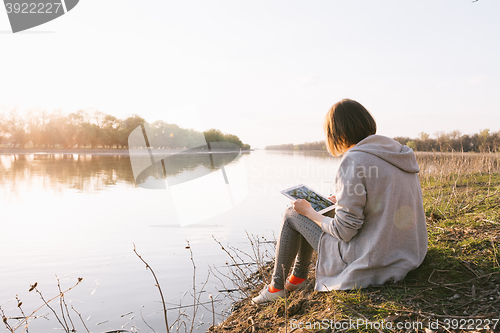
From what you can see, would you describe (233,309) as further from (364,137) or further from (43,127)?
(43,127)

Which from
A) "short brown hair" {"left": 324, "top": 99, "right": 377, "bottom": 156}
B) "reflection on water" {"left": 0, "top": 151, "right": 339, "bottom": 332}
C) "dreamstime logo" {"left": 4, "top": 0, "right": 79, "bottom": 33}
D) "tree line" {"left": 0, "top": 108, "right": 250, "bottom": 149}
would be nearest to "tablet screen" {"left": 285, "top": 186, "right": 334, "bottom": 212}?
"short brown hair" {"left": 324, "top": 99, "right": 377, "bottom": 156}

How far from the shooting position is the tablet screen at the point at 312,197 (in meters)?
2.32

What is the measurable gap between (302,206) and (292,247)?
407 millimetres

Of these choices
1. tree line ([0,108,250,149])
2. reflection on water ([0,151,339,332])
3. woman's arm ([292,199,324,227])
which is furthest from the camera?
tree line ([0,108,250,149])

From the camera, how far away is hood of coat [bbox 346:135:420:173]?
1.87 m

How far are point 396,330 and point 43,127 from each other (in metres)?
58.3

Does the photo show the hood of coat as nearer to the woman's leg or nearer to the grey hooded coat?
the grey hooded coat

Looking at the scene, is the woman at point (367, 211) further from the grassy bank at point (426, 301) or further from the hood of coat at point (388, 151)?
the grassy bank at point (426, 301)

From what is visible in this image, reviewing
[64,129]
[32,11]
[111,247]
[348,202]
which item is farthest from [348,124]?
[64,129]

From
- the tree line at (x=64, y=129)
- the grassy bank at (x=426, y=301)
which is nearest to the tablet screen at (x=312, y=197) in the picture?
the grassy bank at (x=426, y=301)

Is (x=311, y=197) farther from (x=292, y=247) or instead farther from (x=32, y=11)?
(x=32, y=11)

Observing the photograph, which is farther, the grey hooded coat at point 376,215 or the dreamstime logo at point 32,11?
the dreamstime logo at point 32,11

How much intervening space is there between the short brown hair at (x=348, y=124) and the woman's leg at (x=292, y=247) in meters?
0.61

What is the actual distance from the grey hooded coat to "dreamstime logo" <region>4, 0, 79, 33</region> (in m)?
14.6
